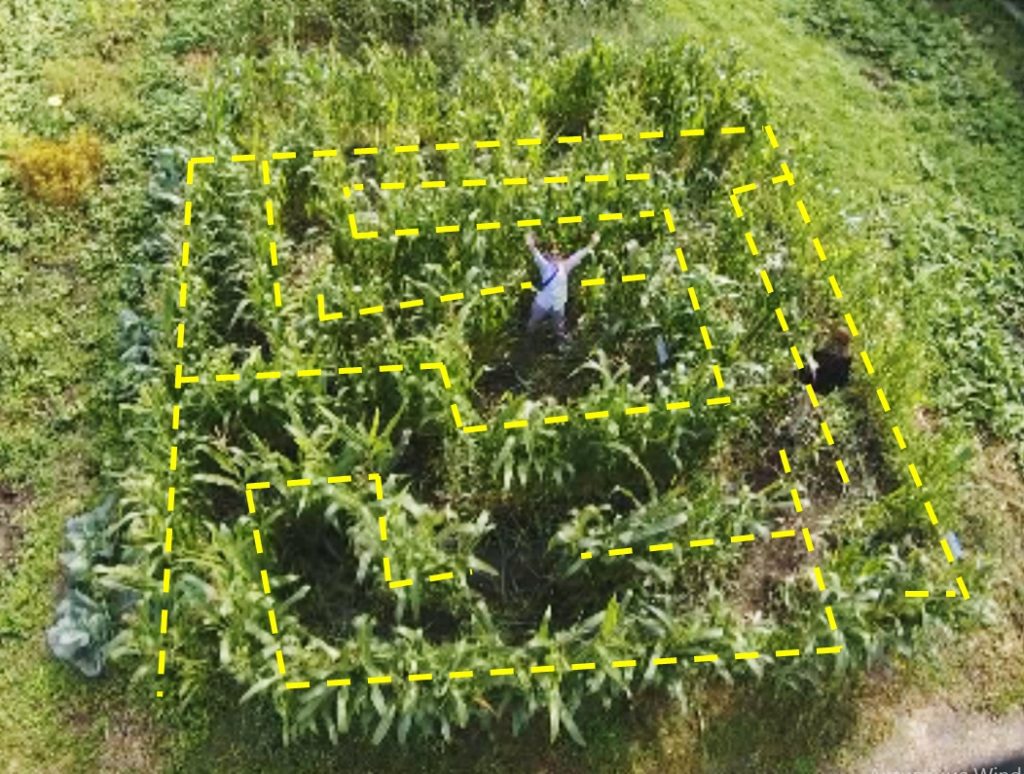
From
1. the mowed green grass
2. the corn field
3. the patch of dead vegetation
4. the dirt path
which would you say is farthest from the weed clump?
the dirt path

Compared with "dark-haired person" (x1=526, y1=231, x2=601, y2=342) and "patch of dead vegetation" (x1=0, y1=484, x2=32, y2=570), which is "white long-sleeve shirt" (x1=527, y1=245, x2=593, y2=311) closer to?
"dark-haired person" (x1=526, y1=231, x2=601, y2=342)

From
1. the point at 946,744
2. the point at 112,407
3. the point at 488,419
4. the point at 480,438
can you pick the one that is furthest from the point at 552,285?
the point at 946,744

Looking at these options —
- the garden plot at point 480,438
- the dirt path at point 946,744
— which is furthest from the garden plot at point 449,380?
the dirt path at point 946,744

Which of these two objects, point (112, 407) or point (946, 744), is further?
point (112, 407)

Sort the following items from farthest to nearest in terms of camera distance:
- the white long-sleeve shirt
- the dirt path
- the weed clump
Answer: the weed clump → the white long-sleeve shirt → the dirt path

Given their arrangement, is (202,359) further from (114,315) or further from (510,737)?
(510,737)

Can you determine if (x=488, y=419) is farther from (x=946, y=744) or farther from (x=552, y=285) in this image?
(x=946, y=744)

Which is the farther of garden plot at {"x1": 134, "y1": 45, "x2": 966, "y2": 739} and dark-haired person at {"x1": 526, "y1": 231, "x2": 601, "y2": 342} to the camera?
dark-haired person at {"x1": 526, "y1": 231, "x2": 601, "y2": 342}
